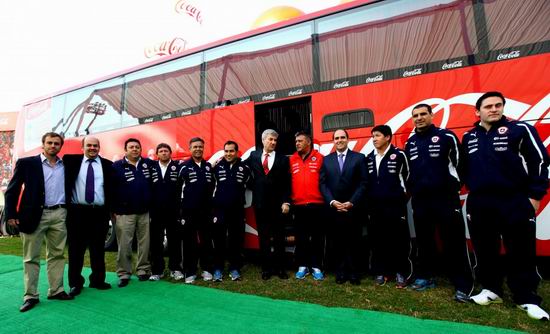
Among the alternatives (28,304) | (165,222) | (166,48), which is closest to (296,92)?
(165,222)

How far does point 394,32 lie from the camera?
402 centimetres

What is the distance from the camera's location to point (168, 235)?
4371mm

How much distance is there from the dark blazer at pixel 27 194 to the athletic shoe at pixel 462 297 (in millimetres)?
4176

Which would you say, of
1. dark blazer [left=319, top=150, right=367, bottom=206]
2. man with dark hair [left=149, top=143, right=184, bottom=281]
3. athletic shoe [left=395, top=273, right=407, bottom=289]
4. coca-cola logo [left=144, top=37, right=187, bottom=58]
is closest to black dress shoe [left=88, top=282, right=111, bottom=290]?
man with dark hair [left=149, top=143, right=184, bottom=281]

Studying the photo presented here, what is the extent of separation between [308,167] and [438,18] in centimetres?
230

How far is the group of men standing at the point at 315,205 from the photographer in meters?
2.83

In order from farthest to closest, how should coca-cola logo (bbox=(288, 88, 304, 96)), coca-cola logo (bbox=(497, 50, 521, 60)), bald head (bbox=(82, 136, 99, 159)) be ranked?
coca-cola logo (bbox=(288, 88, 304, 96)), bald head (bbox=(82, 136, 99, 159)), coca-cola logo (bbox=(497, 50, 521, 60))

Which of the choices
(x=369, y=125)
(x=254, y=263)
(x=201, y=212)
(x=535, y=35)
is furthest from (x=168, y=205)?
(x=535, y=35)

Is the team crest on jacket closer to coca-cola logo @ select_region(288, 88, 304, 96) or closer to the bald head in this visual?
A: coca-cola logo @ select_region(288, 88, 304, 96)

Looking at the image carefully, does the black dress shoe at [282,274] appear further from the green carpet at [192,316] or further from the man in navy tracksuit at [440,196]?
the man in navy tracksuit at [440,196]

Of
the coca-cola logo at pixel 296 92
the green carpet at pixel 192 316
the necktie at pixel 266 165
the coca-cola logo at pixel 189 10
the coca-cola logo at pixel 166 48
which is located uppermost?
the coca-cola logo at pixel 189 10

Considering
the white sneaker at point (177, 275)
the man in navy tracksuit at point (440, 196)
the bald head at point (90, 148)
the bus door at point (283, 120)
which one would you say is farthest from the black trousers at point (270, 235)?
the bald head at point (90, 148)

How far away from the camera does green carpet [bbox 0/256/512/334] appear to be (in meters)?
2.52

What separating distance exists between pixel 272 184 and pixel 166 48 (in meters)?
10.3
